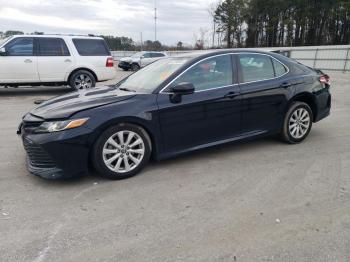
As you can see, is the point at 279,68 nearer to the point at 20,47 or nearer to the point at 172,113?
the point at 172,113

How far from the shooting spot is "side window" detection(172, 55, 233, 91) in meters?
4.43

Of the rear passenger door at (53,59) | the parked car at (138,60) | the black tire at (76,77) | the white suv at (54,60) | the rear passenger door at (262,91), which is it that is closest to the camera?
the rear passenger door at (262,91)

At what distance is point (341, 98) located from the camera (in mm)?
10273

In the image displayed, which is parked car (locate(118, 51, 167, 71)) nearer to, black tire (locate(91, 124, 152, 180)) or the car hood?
the car hood

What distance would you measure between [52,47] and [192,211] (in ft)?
30.1

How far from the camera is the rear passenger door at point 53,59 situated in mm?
10672

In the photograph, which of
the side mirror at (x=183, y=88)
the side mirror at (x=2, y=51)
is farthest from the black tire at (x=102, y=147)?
the side mirror at (x=2, y=51)

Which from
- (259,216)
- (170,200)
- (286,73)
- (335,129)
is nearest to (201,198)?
(170,200)

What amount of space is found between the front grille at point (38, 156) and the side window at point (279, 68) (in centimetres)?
345

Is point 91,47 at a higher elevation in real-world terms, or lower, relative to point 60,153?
higher

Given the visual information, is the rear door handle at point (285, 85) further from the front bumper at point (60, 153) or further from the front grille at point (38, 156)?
the front grille at point (38, 156)

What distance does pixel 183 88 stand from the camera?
4.14 m

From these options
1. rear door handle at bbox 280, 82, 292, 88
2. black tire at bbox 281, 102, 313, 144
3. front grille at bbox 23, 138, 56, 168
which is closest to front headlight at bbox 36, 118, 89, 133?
front grille at bbox 23, 138, 56, 168

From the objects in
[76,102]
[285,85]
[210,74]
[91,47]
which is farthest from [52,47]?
[285,85]
